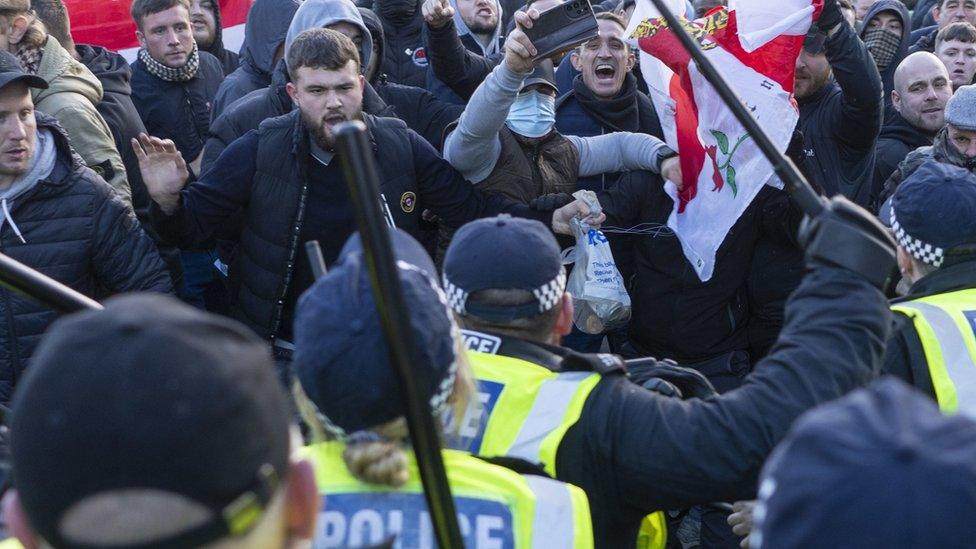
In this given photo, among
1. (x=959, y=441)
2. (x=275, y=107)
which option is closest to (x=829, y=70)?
(x=275, y=107)

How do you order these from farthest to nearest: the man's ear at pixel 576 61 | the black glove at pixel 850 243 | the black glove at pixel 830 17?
1. the man's ear at pixel 576 61
2. the black glove at pixel 830 17
3. the black glove at pixel 850 243

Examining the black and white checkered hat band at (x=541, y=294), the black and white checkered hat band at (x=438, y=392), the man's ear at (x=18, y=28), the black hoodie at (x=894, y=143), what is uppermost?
the man's ear at (x=18, y=28)

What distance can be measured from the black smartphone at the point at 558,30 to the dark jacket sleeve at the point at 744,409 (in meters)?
2.16

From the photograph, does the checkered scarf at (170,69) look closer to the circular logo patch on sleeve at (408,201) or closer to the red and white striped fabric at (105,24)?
the red and white striped fabric at (105,24)

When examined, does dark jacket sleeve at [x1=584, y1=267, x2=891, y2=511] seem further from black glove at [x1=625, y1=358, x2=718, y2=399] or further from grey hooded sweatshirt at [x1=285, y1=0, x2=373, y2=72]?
grey hooded sweatshirt at [x1=285, y1=0, x2=373, y2=72]

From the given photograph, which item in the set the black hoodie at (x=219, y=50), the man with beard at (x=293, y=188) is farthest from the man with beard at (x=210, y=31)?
the man with beard at (x=293, y=188)

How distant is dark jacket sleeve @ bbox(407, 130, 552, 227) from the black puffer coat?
1.02m

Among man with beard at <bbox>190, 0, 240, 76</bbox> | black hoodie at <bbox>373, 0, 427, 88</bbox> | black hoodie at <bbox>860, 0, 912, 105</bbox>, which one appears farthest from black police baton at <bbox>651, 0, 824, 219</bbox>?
black hoodie at <bbox>860, 0, 912, 105</bbox>

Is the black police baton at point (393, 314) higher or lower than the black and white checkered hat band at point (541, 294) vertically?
higher

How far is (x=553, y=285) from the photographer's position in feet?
9.13

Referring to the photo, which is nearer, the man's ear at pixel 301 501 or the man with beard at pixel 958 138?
the man's ear at pixel 301 501

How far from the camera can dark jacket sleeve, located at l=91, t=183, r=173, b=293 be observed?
445cm

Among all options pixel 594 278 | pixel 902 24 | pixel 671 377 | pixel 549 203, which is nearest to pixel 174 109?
pixel 549 203

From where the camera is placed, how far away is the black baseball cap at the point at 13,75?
4.36 meters
